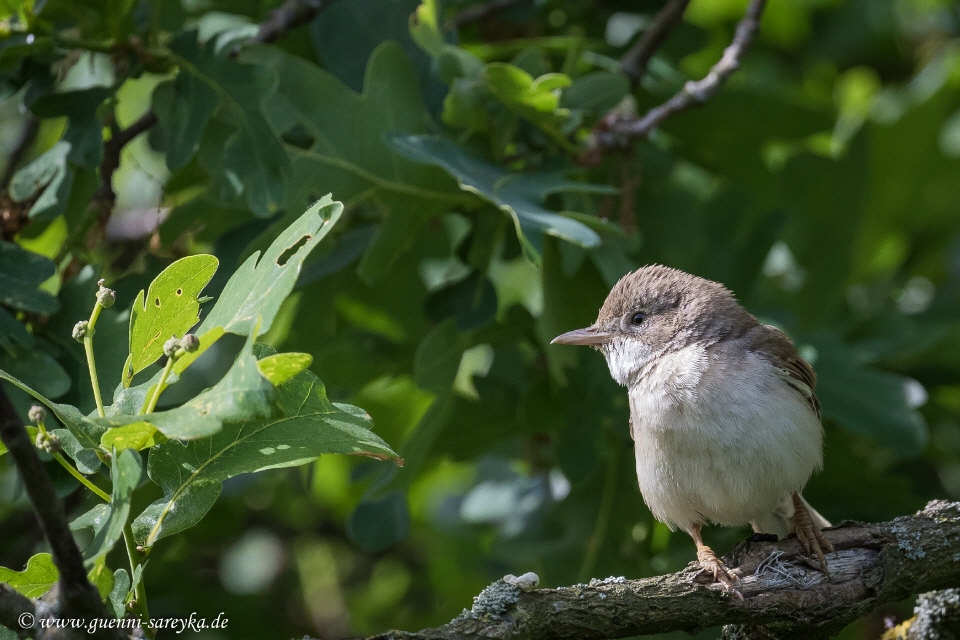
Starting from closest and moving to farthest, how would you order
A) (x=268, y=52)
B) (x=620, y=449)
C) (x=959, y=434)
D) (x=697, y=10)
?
1. (x=268, y=52)
2. (x=620, y=449)
3. (x=959, y=434)
4. (x=697, y=10)

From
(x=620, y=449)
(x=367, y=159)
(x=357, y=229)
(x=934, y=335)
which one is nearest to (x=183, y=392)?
(x=357, y=229)

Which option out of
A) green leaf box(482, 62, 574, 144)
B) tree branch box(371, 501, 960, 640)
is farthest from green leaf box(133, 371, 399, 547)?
green leaf box(482, 62, 574, 144)

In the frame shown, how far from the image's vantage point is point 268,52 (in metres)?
3.76

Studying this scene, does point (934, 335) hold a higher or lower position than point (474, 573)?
higher

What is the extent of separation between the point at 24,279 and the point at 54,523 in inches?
64.3

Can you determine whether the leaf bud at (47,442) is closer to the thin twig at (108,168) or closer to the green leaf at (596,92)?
→ the thin twig at (108,168)

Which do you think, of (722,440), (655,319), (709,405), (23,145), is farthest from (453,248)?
(23,145)

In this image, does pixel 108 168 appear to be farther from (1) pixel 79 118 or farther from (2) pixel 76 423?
(2) pixel 76 423

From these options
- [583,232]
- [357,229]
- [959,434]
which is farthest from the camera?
[959,434]

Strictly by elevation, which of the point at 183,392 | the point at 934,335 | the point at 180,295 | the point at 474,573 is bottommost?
the point at 474,573

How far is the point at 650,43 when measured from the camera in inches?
174

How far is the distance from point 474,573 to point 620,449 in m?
1.37

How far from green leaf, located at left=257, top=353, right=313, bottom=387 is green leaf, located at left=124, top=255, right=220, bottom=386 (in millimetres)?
347

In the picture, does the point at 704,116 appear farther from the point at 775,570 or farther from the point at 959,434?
the point at 775,570
